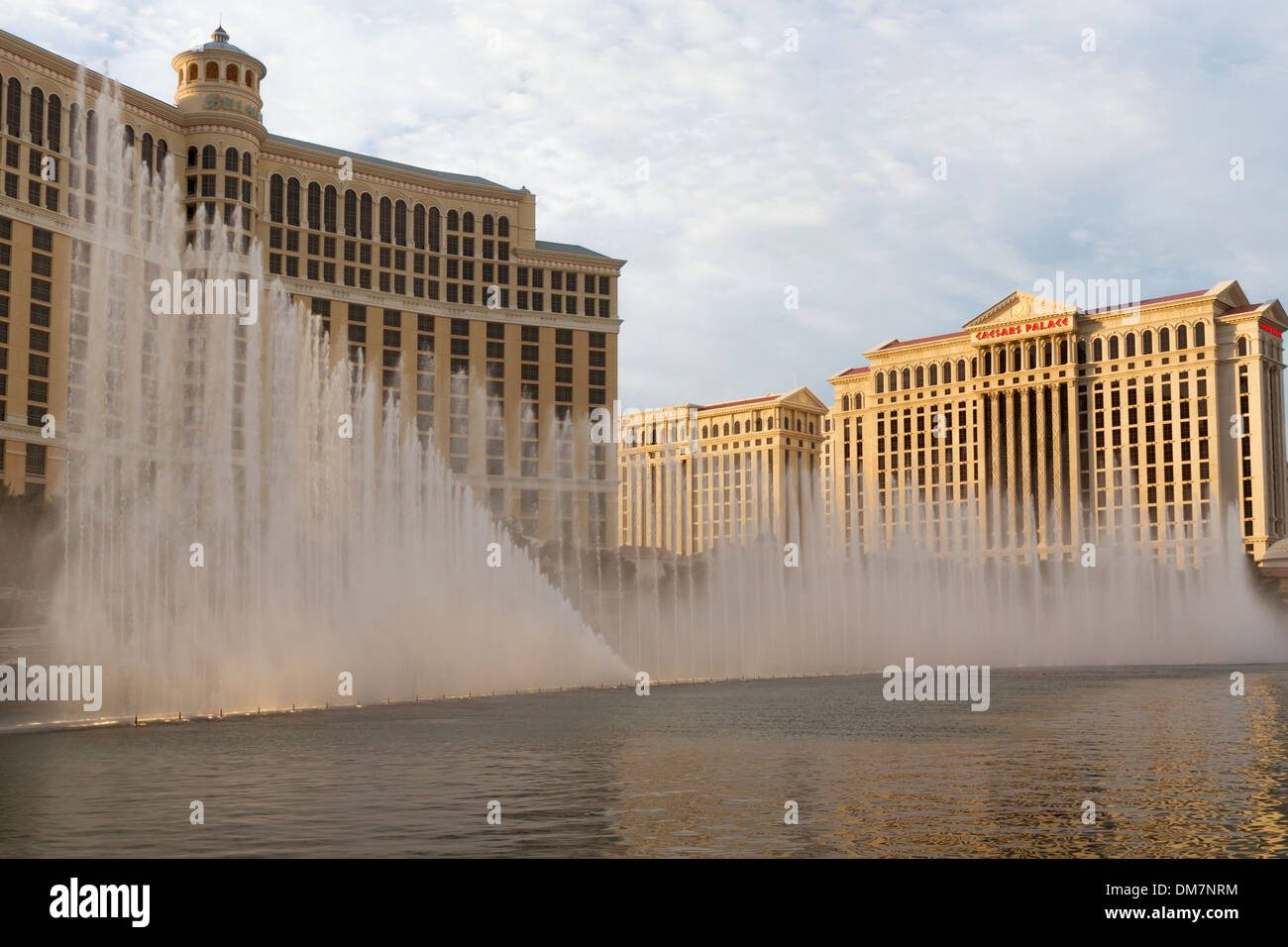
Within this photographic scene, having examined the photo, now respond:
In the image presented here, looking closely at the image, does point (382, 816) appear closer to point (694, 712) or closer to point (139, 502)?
point (694, 712)

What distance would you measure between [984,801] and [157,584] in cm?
2484

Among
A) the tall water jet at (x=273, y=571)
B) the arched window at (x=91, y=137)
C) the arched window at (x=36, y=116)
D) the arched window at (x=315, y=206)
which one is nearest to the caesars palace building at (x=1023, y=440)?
the arched window at (x=315, y=206)

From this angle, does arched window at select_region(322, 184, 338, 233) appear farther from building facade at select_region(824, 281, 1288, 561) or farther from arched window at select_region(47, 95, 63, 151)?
building facade at select_region(824, 281, 1288, 561)

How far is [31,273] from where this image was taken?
91.5 m

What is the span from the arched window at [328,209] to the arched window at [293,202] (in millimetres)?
2465

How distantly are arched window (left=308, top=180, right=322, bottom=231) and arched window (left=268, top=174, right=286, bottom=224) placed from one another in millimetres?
2878

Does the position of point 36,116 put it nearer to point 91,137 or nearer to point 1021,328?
point 91,137

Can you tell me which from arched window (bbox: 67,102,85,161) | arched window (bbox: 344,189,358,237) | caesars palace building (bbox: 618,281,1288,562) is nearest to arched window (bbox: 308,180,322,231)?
arched window (bbox: 344,189,358,237)

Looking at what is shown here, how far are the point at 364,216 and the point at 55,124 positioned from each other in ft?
93.9

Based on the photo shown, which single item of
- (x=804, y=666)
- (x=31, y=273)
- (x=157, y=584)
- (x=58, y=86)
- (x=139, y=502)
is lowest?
(x=804, y=666)

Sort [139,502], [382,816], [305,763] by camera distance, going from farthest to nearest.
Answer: [139,502] < [305,763] < [382,816]

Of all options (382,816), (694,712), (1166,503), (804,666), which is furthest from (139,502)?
(1166,503)

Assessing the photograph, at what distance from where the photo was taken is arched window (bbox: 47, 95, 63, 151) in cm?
9244

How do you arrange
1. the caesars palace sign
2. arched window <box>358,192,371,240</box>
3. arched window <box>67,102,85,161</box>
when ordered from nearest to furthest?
arched window <box>67,102,85,161</box>, arched window <box>358,192,371,240</box>, the caesars palace sign
